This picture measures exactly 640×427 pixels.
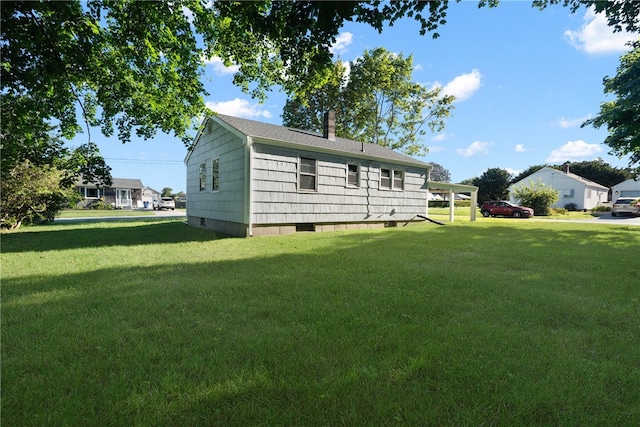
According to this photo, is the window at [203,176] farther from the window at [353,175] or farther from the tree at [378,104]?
the tree at [378,104]

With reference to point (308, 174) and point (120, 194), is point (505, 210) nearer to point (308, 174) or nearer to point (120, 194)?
point (308, 174)

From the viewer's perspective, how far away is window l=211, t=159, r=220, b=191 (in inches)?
498

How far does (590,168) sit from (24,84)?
73516 mm

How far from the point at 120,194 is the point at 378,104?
40.3 m

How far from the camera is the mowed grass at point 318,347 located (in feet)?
6.14

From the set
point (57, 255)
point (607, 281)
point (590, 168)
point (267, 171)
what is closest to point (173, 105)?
point (267, 171)

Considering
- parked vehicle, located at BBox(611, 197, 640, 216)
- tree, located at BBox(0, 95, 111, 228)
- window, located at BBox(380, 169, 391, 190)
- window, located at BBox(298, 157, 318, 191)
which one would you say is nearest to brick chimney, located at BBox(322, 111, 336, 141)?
window, located at BBox(380, 169, 391, 190)

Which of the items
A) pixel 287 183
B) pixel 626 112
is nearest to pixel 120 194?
pixel 287 183

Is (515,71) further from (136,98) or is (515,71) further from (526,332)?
(136,98)

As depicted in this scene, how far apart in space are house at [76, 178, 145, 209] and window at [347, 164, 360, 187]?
39.2m

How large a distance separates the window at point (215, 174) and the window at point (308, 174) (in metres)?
3.67

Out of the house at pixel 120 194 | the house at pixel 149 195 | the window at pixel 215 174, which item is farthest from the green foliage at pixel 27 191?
the house at pixel 149 195

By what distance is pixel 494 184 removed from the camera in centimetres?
5288

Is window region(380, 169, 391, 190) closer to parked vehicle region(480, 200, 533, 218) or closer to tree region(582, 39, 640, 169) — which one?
tree region(582, 39, 640, 169)
